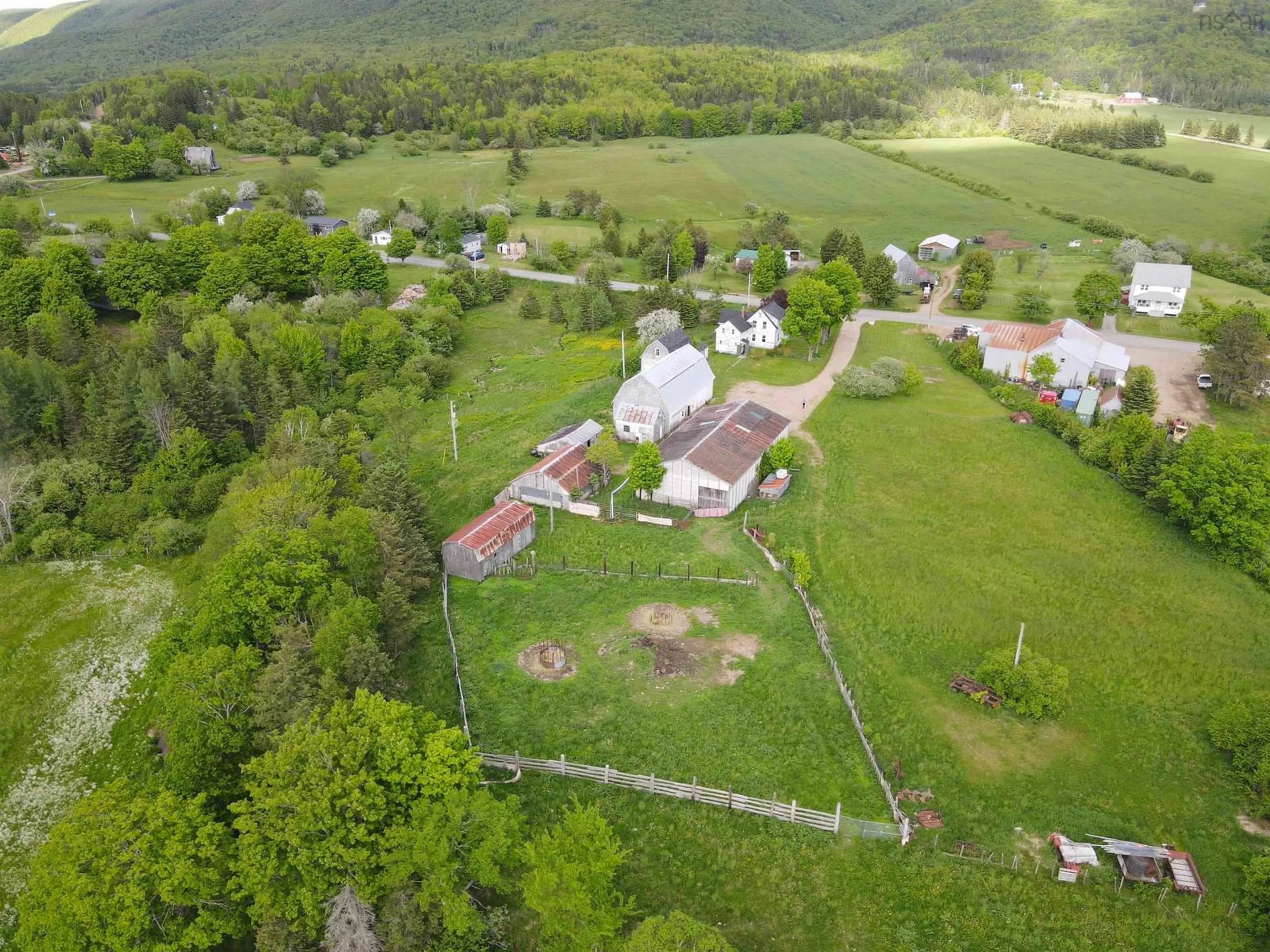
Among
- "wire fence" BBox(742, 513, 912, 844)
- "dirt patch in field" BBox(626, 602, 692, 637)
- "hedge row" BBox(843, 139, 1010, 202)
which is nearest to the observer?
"wire fence" BBox(742, 513, 912, 844)

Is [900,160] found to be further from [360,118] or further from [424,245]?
[360,118]

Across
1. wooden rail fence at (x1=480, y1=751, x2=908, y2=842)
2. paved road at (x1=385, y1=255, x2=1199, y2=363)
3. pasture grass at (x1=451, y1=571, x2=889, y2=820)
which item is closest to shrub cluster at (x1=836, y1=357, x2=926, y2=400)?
paved road at (x1=385, y1=255, x2=1199, y2=363)

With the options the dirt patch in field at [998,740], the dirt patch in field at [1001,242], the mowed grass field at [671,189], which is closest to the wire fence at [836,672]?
the dirt patch in field at [998,740]

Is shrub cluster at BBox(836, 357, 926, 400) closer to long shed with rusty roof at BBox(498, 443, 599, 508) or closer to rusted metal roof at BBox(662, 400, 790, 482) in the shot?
rusted metal roof at BBox(662, 400, 790, 482)

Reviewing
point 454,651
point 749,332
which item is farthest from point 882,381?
point 454,651

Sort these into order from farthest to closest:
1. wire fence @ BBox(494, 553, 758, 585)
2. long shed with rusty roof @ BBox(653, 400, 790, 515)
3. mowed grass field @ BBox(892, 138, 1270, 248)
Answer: mowed grass field @ BBox(892, 138, 1270, 248) < long shed with rusty roof @ BBox(653, 400, 790, 515) < wire fence @ BBox(494, 553, 758, 585)

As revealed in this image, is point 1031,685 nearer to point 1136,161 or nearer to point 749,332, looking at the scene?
point 749,332
